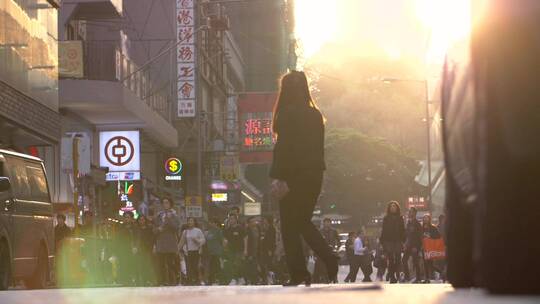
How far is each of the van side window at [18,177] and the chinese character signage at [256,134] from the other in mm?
53523

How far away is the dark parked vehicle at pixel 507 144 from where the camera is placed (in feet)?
15.9

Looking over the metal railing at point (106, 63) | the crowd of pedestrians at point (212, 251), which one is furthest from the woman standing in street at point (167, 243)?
the metal railing at point (106, 63)

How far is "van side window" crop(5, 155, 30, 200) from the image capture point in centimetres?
1746

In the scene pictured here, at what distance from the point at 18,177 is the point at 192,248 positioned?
45.2ft

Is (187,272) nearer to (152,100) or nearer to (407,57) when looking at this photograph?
(152,100)

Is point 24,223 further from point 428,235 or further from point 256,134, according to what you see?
point 256,134

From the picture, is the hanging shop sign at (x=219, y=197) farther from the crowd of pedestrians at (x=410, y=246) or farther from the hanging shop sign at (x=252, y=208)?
the crowd of pedestrians at (x=410, y=246)

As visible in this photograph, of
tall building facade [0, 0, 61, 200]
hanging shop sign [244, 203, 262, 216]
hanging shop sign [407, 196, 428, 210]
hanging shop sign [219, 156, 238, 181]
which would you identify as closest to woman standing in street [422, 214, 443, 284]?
tall building facade [0, 0, 61, 200]

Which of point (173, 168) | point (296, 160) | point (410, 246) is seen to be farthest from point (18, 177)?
point (173, 168)

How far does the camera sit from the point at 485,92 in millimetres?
4895

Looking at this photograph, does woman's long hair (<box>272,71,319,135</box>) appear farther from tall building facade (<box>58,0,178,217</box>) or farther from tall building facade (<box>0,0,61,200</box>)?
tall building facade (<box>58,0,178,217</box>)

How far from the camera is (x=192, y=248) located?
31484 millimetres

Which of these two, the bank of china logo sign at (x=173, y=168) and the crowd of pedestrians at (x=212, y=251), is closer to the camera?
the crowd of pedestrians at (x=212, y=251)

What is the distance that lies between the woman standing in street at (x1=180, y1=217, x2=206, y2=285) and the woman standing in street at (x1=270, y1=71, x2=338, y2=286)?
67.4ft
